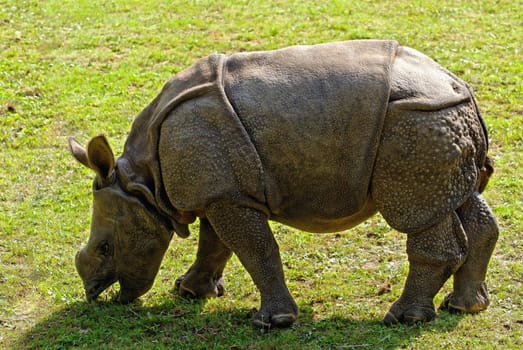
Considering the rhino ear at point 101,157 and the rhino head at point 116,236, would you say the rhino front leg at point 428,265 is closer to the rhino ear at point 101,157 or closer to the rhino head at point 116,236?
the rhino head at point 116,236

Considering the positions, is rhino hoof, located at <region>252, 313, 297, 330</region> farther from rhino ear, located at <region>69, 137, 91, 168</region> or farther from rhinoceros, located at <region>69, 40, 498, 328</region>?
rhino ear, located at <region>69, 137, 91, 168</region>

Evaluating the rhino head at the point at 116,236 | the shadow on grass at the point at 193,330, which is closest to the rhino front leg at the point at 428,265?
the shadow on grass at the point at 193,330

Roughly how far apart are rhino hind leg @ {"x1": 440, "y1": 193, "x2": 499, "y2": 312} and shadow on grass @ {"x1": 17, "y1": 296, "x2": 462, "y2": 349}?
183 mm

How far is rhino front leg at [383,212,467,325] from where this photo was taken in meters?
7.80

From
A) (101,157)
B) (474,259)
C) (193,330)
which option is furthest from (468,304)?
(101,157)

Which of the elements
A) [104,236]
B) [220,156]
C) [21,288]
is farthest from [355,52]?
[21,288]

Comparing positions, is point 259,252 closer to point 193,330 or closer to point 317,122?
point 193,330

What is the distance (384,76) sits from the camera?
7699 millimetres

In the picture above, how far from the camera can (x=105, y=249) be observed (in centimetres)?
874

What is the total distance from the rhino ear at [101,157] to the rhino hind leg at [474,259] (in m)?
3.08

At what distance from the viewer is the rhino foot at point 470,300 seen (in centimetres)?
827

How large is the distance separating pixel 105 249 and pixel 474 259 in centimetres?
335

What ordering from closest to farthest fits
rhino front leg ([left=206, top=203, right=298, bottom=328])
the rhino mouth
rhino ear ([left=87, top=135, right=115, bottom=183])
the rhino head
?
rhino front leg ([left=206, top=203, right=298, bottom=328]) → rhino ear ([left=87, top=135, right=115, bottom=183]) → the rhino head → the rhino mouth

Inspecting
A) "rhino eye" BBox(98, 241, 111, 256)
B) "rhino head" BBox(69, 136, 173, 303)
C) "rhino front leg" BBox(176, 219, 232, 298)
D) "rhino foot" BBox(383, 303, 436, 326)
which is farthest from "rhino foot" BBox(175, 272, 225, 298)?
"rhino foot" BBox(383, 303, 436, 326)
